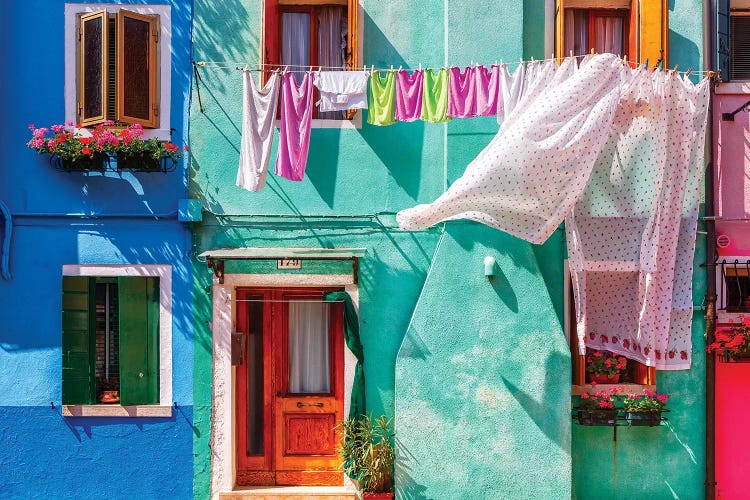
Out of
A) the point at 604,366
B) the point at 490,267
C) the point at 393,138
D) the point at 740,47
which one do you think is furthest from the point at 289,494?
the point at 740,47

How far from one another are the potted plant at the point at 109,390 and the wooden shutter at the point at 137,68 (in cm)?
296

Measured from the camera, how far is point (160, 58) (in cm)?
927

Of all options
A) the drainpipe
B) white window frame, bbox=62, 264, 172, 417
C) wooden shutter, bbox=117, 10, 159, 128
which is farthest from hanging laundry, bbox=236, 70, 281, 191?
the drainpipe

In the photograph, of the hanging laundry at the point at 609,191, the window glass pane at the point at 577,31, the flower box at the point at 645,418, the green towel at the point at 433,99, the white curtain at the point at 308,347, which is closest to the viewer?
the hanging laundry at the point at 609,191

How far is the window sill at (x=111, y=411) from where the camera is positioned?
9148 mm

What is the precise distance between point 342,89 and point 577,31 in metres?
2.98

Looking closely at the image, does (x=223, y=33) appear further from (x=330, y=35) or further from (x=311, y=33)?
(x=330, y=35)

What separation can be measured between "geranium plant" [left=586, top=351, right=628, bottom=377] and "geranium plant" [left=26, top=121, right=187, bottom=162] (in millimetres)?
5268

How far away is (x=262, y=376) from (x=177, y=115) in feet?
10.4

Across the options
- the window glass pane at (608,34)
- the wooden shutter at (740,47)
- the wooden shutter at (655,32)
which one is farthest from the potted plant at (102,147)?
the wooden shutter at (740,47)

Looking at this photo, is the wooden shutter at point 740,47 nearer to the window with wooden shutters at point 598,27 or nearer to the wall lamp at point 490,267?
the window with wooden shutters at point 598,27

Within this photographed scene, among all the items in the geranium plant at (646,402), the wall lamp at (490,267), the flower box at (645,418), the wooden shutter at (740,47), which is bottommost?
the flower box at (645,418)

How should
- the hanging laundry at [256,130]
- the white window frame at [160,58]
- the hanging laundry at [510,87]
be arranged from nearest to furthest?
the hanging laundry at [510,87] → the hanging laundry at [256,130] → the white window frame at [160,58]

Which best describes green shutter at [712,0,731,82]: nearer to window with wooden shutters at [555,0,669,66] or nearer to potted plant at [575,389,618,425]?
window with wooden shutters at [555,0,669,66]
